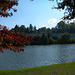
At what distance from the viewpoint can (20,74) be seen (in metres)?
15.3

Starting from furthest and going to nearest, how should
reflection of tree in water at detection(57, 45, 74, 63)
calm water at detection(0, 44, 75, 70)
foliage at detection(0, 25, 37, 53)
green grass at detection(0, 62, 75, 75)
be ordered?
1. reflection of tree in water at detection(57, 45, 74, 63)
2. calm water at detection(0, 44, 75, 70)
3. green grass at detection(0, 62, 75, 75)
4. foliage at detection(0, 25, 37, 53)

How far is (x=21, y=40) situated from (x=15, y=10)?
1835mm

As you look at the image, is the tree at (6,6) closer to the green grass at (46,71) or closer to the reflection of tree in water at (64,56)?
the green grass at (46,71)

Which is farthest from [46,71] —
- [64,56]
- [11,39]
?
[64,56]

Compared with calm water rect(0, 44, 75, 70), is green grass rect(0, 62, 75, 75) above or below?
above

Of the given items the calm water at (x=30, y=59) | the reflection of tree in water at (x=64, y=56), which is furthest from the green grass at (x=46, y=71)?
the reflection of tree in water at (x=64, y=56)

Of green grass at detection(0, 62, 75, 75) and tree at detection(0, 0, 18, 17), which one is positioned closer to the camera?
tree at detection(0, 0, 18, 17)

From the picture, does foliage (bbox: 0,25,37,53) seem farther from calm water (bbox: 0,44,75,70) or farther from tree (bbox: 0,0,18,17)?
calm water (bbox: 0,44,75,70)

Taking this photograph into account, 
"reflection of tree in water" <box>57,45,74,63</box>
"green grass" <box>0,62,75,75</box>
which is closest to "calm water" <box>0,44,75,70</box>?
"reflection of tree in water" <box>57,45,74,63</box>

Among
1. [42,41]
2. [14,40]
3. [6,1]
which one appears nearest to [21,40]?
[14,40]

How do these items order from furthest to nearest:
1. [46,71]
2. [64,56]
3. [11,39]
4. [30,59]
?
[64,56] → [30,59] → [46,71] → [11,39]

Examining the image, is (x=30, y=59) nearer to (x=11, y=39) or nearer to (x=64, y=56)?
(x=64, y=56)

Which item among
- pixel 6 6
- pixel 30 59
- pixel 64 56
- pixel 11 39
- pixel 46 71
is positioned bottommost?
pixel 64 56

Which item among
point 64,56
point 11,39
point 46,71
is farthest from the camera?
point 64,56
